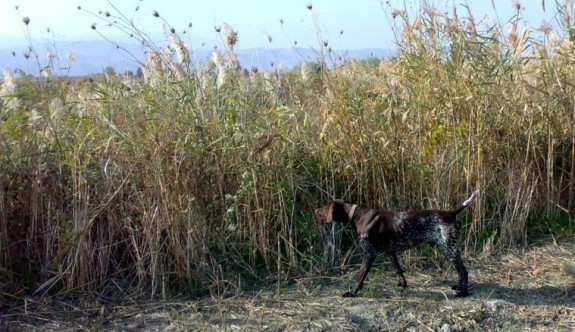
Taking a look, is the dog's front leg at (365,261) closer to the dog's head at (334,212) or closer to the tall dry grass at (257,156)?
the dog's head at (334,212)

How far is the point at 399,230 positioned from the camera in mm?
3803

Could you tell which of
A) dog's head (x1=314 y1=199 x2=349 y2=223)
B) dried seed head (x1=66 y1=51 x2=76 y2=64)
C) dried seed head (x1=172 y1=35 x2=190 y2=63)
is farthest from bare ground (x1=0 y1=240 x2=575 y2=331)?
dried seed head (x1=66 y1=51 x2=76 y2=64)

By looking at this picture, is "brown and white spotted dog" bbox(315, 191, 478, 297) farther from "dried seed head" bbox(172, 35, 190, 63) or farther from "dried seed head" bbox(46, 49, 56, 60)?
"dried seed head" bbox(46, 49, 56, 60)

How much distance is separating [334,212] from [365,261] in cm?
33

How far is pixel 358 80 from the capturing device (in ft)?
15.7

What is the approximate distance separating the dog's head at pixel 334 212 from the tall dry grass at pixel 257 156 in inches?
17.3

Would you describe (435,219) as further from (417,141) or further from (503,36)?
(503,36)

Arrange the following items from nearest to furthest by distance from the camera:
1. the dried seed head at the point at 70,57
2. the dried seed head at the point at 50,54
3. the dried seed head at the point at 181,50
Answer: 1. the dried seed head at the point at 181,50
2. the dried seed head at the point at 50,54
3. the dried seed head at the point at 70,57

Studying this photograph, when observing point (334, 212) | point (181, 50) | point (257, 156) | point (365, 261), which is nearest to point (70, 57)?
point (181, 50)

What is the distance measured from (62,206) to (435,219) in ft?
7.32

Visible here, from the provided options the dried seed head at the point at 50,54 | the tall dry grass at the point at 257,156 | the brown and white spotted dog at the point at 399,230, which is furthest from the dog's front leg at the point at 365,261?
the dried seed head at the point at 50,54

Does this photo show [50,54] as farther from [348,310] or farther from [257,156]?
[348,310]

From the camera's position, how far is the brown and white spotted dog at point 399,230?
3.77m

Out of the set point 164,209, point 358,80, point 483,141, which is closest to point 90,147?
point 164,209
